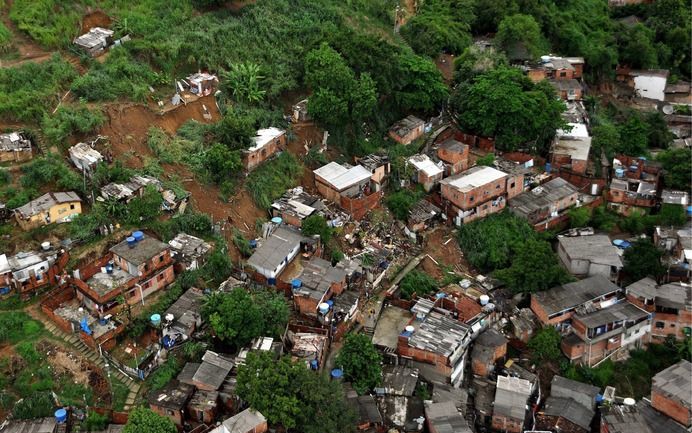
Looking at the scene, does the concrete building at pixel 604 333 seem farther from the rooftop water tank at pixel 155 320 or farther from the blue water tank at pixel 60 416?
the blue water tank at pixel 60 416

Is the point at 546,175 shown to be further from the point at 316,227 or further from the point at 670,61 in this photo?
the point at 670,61

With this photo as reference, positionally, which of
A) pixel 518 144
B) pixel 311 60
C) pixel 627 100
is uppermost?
pixel 311 60

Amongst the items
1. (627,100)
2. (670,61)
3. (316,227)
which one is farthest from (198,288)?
(670,61)

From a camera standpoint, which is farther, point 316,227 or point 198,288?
point 316,227

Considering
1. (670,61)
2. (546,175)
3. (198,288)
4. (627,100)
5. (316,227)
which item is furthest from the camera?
(670,61)

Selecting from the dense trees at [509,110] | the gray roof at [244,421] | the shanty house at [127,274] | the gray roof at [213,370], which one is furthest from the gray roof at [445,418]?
the dense trees at [509,110]

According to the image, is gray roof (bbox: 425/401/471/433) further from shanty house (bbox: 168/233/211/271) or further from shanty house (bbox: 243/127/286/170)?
shanty house (bbox: 243/127/286/170)
